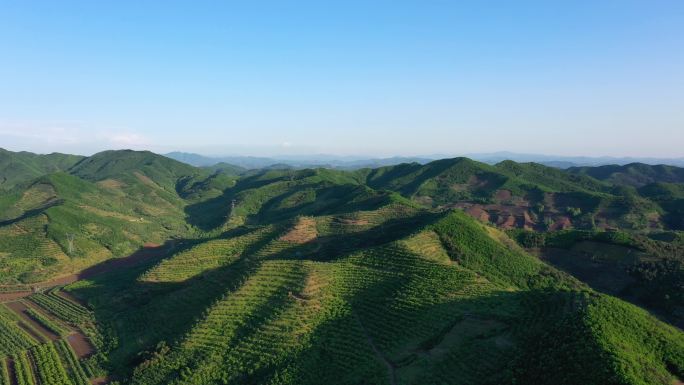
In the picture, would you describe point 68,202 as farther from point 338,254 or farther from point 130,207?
point 338,254

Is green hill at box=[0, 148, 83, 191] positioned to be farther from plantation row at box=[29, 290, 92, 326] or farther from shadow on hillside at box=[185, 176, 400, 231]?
plantation row at box=[29, 290, 92, 326]

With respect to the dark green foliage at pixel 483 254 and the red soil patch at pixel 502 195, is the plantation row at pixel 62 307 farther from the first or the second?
the red soil patch at pixel 502 195

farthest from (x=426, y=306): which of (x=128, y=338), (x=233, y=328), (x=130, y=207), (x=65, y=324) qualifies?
(x=130, y=207)

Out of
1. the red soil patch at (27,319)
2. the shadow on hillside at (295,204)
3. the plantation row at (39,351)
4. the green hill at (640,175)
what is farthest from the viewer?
the green hill at (640,175)

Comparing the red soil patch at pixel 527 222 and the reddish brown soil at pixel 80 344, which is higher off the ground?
the red soil patch at pixel 527 222

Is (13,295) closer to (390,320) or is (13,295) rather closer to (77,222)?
(77,222)

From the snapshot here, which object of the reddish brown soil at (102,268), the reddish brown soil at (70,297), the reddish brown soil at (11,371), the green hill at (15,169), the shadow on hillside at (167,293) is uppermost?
the green hill at (15,169)

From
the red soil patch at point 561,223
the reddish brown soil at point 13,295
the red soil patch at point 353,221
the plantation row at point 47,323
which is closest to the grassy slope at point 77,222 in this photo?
the reddish brown soil at point 13,295
